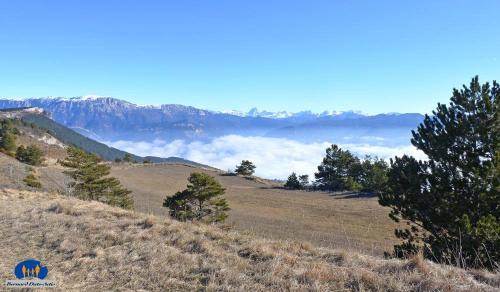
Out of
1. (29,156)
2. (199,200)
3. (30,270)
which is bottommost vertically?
(30,270)

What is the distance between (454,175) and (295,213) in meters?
32.3

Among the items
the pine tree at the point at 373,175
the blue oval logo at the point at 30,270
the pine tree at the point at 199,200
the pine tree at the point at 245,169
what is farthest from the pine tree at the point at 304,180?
the blue oval logo at the point at 30,270

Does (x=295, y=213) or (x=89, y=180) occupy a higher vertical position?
(x=89, y=180)

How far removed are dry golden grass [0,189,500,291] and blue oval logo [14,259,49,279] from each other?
166 millimetres

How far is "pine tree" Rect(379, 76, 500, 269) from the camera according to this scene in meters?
13.1

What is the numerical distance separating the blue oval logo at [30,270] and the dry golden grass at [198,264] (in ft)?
0.55

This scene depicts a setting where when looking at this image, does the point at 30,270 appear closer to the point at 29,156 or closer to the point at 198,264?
the point at 198,264

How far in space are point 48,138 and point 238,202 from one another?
114395 mm

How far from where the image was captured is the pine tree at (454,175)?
1308 cm

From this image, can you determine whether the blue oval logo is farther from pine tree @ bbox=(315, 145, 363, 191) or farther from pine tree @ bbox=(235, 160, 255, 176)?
pine tree @ bbox=(235, 160, 255, 176)

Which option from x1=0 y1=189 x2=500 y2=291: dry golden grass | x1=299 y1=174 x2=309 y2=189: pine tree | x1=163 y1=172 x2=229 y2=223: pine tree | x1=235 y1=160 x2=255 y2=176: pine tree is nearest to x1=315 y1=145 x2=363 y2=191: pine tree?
x1=299 y1=174 x2=309 y2=189: pine tree

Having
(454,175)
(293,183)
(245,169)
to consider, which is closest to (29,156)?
(245,169)

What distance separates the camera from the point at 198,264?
21.9 feet

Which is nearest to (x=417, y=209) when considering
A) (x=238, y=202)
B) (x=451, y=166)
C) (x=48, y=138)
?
(x=451, y=166)
